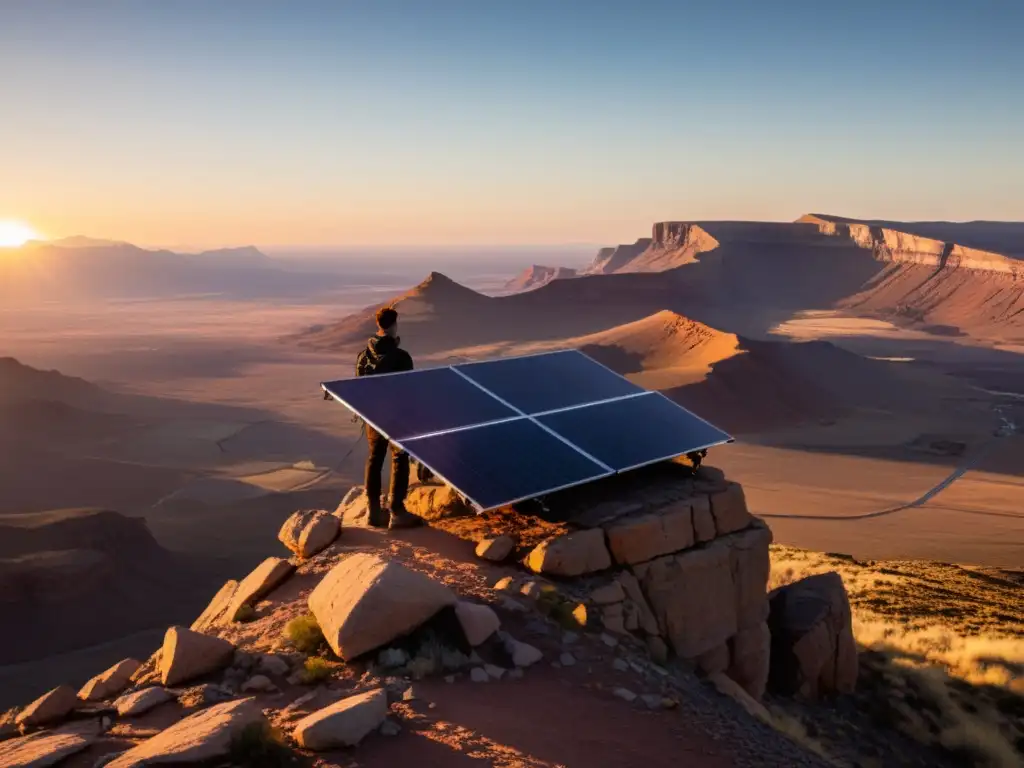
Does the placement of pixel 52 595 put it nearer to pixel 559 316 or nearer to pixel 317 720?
pixel 317 720

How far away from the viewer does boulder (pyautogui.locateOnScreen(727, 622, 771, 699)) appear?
29.2ft

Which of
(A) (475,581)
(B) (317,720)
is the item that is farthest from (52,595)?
(B) (317,720)

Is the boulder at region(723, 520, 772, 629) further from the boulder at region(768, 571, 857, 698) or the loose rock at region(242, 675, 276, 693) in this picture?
the loose rock at region(242, 675, 276, 693)

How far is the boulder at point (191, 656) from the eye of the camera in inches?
221

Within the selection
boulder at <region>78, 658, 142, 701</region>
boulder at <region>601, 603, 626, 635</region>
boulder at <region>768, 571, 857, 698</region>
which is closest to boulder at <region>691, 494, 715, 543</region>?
boulder at <region>601, 603, 626, 635</region>

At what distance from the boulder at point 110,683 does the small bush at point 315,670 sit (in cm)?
160

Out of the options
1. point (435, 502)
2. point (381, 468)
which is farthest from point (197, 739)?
point (435, 502)

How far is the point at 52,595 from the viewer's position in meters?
20.5

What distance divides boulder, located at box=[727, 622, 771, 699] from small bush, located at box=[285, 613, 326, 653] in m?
5.14

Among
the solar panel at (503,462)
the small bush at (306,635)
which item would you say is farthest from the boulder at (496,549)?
the small bush at (306,635)

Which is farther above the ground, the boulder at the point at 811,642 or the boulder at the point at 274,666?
the boulder at the point at 274,666

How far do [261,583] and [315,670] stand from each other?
7.33ft

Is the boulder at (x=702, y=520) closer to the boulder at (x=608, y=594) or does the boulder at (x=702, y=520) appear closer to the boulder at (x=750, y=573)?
the boulder at (x=750, y=573)

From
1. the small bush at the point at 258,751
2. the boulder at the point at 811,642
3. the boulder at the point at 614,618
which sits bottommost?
the boulder at the point at 811,642
